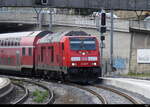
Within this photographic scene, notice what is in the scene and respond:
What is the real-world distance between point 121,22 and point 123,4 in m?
2.74

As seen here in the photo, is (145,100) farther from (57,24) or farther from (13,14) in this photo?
(13,14)

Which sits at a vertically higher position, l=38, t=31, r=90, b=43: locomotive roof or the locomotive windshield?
l=38, t=31, r=90, b=43: locomotive roof

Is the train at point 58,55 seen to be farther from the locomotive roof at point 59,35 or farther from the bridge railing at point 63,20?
the bridge railing at point 63,20

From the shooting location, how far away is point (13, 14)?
55906mm

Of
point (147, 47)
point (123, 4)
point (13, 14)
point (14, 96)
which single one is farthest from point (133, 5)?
point (14, 96)

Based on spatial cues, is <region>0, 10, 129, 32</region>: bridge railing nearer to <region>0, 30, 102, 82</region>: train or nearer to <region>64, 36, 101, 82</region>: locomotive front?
<region>0, 30, 102, 82</region>: train

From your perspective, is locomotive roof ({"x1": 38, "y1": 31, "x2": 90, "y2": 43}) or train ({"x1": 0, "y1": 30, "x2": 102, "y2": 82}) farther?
locomotive roof ({"x1": 38, "y1": 31, "x2": 90, "y2": 43})

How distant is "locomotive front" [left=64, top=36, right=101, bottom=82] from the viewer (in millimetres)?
27266

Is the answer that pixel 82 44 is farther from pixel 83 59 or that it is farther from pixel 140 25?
pixel 140 25

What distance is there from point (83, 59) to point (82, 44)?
88cm

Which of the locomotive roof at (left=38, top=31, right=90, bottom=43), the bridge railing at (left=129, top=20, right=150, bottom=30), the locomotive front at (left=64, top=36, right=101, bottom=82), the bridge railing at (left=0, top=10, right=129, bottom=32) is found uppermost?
the bridge railing at (left=0, top=10, right=129, bottom=32)

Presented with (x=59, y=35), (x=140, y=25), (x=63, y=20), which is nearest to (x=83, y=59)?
Answer: (x=59, y=35)

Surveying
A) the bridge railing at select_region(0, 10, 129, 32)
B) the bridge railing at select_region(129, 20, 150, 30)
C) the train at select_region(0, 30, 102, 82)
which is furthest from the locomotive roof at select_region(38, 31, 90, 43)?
the bridge railing at select_region(0, 10, 129, 32)

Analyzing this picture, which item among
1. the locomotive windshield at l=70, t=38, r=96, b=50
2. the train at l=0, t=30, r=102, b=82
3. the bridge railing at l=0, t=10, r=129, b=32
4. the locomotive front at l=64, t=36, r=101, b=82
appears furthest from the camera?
the bridge railing at l=0, t=10, r=129, b=32
